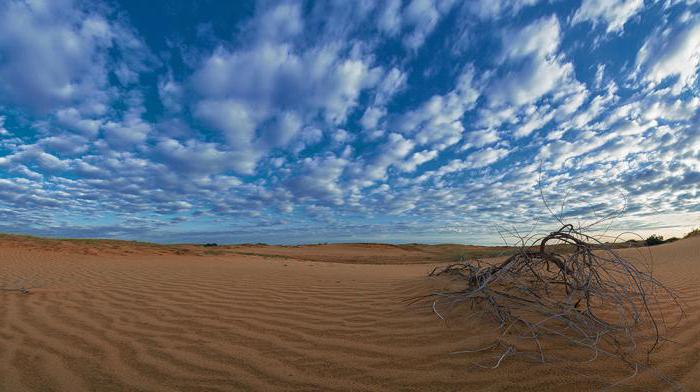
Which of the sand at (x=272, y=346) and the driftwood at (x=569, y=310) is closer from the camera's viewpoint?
the sand at (x=272, y=346)

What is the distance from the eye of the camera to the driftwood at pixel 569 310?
2449 mm

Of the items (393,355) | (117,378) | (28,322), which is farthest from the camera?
(28,322)

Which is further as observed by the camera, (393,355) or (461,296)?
(461,296)

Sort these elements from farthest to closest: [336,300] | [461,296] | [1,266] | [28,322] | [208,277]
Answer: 1. [1,266]
2. [208,277]
3. [336,300]
4. [28,322]
5. [461,296]

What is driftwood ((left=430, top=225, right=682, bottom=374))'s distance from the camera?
8.04ft

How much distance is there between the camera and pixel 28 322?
3719 millimetres

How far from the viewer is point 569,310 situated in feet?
8.85

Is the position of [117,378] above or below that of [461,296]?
below

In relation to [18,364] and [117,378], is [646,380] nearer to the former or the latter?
[117,378]

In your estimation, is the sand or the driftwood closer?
the sand

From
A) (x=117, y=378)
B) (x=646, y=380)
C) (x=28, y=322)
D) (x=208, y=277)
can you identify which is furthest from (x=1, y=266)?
(x=646, y=380)

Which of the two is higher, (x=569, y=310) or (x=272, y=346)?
(x=569, y=310)

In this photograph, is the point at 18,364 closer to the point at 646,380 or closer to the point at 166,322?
the point at 166,322

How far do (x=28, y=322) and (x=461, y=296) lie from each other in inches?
190
